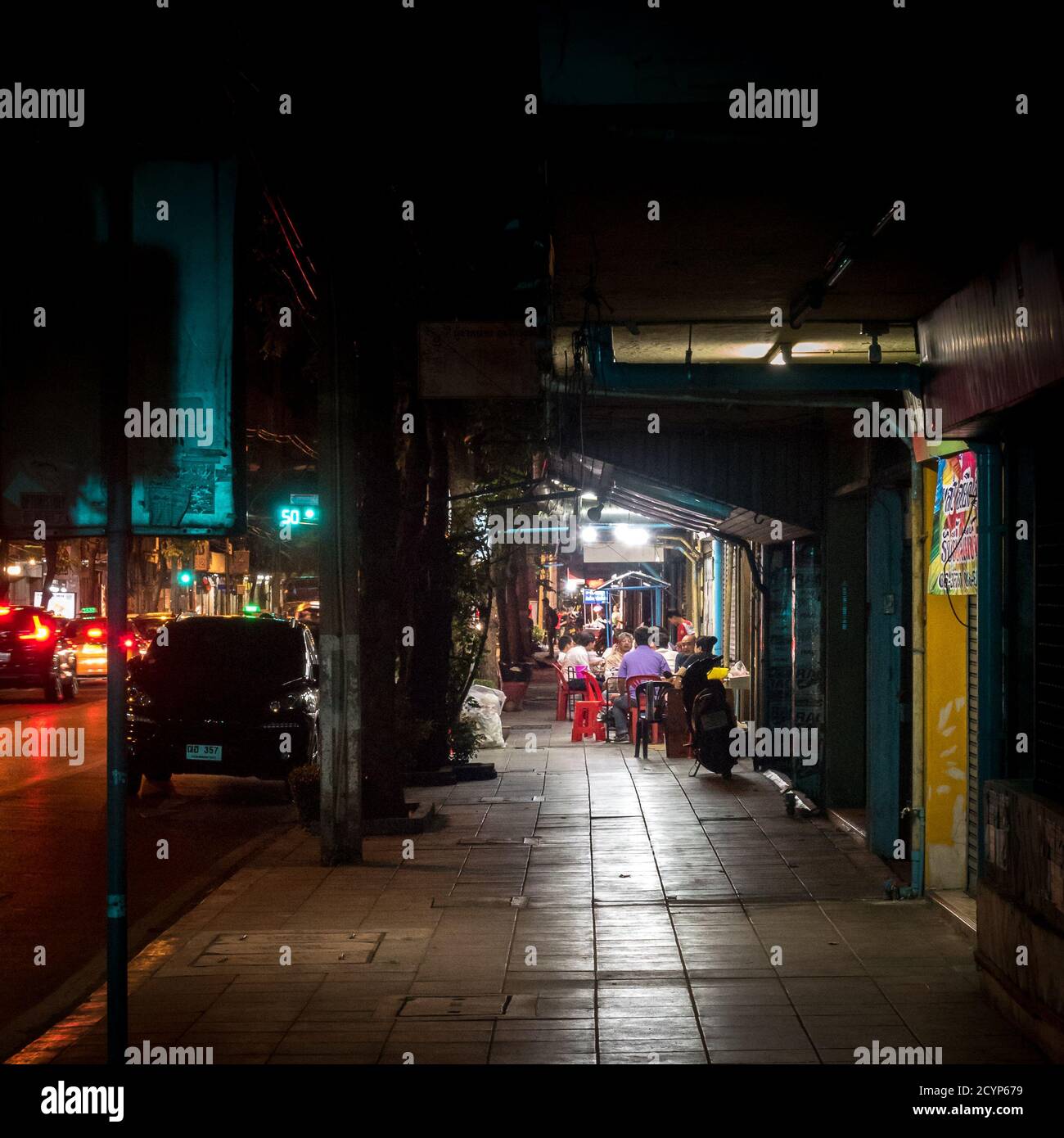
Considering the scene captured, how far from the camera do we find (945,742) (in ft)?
31.3

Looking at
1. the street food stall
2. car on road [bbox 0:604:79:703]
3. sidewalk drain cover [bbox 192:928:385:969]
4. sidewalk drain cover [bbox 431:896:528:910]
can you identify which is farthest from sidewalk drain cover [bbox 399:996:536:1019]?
the street food stall

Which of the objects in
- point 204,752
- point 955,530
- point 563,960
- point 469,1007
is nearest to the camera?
point 469,1007

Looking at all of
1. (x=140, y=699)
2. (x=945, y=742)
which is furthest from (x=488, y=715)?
(x=945, y=742)

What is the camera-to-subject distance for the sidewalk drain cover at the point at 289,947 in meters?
7.88

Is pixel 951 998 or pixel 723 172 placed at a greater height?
pixel 723 172

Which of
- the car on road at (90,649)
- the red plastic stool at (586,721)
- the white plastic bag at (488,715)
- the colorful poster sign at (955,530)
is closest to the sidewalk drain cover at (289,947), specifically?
the colorful poster sign at (955,530)

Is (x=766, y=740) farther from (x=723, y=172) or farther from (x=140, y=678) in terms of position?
(x=723, y=172)

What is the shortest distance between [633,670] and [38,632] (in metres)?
14.3

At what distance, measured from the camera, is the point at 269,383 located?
41.7m

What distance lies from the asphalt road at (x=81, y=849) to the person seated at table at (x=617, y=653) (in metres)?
7.79

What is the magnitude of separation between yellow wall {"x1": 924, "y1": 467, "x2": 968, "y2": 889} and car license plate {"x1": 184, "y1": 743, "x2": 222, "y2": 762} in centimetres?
827

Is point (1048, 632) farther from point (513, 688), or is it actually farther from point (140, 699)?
point (513, 688)

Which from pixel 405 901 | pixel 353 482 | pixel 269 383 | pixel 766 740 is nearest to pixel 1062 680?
pixel 405 901
